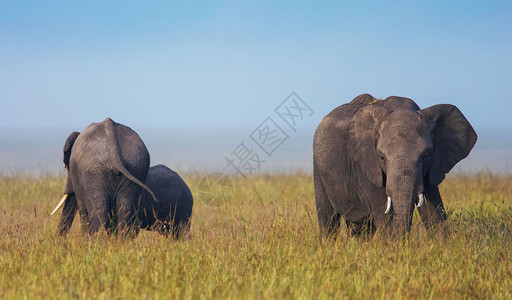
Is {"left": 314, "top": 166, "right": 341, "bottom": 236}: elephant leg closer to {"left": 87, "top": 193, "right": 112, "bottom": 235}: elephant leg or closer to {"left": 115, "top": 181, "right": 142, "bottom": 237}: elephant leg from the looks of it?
{"left": 115, "top": 181, "right": 142, "bottom": 237}: elephant leg

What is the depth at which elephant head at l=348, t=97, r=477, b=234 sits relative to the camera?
6.39m

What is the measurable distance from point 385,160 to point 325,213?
159 cm

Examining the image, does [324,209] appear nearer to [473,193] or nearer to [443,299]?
[443,299]

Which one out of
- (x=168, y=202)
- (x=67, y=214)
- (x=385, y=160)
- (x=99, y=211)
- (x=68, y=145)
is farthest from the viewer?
(x=168, y=202)

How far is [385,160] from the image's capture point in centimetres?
659

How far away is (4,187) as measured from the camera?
1524 centimetres

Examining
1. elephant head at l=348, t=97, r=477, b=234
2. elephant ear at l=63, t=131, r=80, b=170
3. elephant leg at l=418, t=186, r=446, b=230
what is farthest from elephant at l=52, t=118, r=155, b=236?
elephant leg at l=418, t=186, r=446, b=230

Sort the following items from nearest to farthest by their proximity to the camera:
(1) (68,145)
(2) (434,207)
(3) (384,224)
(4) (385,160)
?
(4) (385,160) → (3) (384,224) → (2) (434,207) → (1) (68,145)

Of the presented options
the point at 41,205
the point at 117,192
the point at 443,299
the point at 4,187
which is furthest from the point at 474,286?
the point at 4,187

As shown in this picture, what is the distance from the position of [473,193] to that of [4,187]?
36.3ft

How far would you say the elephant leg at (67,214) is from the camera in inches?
346

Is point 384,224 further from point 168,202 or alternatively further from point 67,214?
point 67,214

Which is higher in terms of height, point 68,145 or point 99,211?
point 68,145

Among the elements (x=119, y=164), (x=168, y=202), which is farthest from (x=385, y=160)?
(x=168, y=202)
